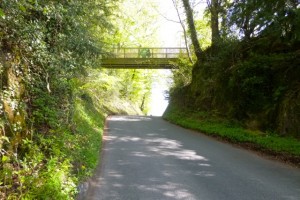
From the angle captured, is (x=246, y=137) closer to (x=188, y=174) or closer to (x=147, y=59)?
(x=188, y=174)

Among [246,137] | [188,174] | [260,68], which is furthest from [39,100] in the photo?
[260,68]

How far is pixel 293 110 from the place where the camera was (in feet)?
A: 38.3

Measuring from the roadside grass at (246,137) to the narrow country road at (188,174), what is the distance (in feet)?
2.05

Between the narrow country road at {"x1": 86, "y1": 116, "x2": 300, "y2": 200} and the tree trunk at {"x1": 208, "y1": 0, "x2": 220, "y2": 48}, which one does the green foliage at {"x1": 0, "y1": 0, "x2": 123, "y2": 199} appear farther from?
the tree trunk at {"x1": 208, "y1": 0, "x2": 220, "y2": 48}

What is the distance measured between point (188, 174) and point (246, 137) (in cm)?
536

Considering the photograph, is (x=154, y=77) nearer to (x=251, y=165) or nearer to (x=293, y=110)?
(x=293, y=110)

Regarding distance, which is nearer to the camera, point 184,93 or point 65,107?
point 65,107

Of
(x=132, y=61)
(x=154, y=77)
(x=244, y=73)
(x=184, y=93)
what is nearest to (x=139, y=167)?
(x=244, y=73)

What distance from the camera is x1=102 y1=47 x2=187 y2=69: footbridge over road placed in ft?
90.8

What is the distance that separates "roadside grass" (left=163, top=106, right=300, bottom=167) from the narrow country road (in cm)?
63

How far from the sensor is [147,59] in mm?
27953

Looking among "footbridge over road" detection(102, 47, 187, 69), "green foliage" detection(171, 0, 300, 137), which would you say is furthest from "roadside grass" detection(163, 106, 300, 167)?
"footbridge over road" detection(102, 47, 187, 69)

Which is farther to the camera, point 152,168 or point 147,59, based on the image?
point 147,59

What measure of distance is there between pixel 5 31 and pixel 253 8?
337 inches
